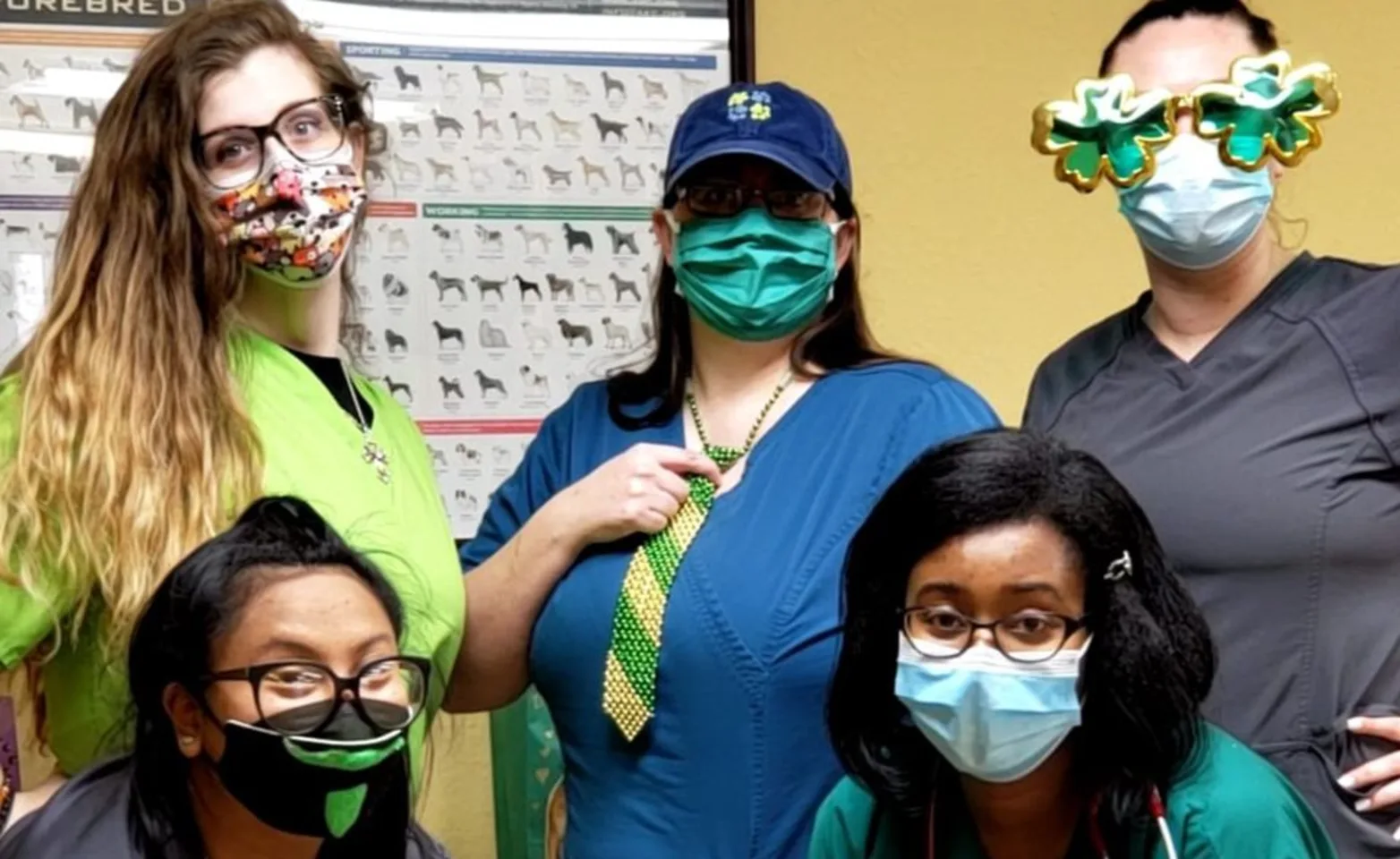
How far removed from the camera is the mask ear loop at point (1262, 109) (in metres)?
1.71

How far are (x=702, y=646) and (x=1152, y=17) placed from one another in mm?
798

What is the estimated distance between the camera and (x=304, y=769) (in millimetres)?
1369

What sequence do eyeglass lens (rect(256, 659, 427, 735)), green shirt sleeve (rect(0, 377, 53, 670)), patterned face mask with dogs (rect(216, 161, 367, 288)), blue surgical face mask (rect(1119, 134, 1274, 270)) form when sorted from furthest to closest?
1. blue surgical face mask (rect(1119, 134, 1274, 270))
2. patterned face mask with dogs (rect(216, 161, 367, 288))
3. green shirt sleeve (rect(0, 377, 53, 670))
4. eyeglass lens (rect(256, 659, 427, 735))

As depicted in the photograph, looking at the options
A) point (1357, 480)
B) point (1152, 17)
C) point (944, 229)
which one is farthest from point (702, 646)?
point (944, 229)

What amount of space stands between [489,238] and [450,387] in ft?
0.68

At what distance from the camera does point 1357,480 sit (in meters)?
1.63

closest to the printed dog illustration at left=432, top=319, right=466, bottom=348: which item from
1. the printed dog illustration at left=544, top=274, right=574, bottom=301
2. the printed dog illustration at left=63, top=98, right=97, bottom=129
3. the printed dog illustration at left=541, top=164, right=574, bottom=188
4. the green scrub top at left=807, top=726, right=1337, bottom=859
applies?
the printed dog illustration at left=544, top=274, right=574, bottom=301

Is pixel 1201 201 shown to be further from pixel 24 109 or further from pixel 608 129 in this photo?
pixel 24 109

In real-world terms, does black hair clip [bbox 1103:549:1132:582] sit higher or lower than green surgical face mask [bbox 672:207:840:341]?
lower

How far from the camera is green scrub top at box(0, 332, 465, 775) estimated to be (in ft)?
5.00

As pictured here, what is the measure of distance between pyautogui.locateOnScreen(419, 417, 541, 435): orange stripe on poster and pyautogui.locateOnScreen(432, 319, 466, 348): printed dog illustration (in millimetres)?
105

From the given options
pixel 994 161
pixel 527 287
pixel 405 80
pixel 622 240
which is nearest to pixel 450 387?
pixel 527 287

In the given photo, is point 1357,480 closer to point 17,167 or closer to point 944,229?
point 944,229

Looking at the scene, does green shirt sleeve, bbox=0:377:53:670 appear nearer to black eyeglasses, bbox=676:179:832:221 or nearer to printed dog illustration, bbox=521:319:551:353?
black eyeglasses, bbox=676:179:832:221
